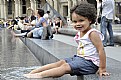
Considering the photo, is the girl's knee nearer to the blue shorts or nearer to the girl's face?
the blue shorts

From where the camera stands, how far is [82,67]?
3.46 metres

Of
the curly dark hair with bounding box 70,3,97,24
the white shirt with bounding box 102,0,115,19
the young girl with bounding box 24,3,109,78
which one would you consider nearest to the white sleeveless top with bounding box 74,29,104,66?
the young girl with bounding box 24,3,109,78

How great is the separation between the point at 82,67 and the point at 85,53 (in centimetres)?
19

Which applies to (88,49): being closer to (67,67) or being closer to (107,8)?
(67,67)

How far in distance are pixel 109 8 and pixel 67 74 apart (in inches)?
200

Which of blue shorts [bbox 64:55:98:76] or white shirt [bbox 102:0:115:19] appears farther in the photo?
white shirt [bbox 102:0:115:19]

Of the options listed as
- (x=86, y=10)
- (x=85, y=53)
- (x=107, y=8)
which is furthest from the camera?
(x=107, y=8)

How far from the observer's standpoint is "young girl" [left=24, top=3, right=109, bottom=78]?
3451 mm

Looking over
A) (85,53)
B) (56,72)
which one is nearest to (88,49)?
(85,53)

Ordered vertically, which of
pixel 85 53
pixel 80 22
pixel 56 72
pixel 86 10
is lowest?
pixel 56 72

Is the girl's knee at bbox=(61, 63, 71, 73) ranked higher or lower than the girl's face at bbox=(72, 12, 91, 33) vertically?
lower

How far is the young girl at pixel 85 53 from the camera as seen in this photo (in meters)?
3.45

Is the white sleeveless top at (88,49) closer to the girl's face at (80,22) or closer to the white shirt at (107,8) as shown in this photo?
the girl's face at (80,22)

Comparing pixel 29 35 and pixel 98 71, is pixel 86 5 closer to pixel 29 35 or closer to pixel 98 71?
pixel 98 71
